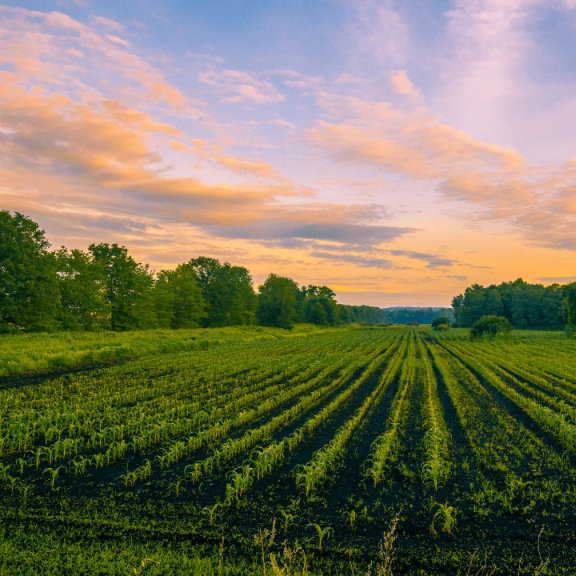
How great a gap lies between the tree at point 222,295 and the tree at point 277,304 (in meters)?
10.8

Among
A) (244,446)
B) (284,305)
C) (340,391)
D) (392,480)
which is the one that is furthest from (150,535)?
(284,305)

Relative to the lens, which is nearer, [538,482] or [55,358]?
[538,482]

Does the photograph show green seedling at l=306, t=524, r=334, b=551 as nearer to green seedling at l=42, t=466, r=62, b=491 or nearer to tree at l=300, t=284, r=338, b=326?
green seedling at l=42, t=466, r=62, b=491

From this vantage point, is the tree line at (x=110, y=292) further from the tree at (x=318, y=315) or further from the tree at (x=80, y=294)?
the tree at (x=318, y=315)

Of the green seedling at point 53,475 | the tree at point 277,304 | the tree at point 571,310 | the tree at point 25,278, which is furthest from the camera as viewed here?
the tree at point 277,304

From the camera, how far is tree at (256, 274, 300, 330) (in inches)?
3696

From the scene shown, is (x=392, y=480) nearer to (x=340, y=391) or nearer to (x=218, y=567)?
(x=218, y=567)

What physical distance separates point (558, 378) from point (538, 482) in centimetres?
1798

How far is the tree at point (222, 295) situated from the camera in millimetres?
79000

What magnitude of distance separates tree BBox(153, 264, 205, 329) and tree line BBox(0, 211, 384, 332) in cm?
18

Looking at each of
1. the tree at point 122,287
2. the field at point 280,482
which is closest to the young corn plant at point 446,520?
the field at point 280,482

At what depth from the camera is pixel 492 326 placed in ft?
175

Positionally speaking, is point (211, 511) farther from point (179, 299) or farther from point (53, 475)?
point (179, 299)

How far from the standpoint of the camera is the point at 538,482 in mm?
7922
